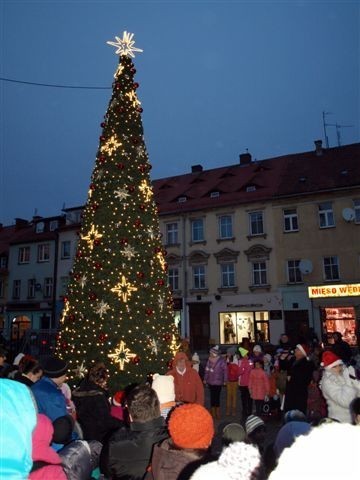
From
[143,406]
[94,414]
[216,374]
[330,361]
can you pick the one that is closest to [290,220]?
[216,374]

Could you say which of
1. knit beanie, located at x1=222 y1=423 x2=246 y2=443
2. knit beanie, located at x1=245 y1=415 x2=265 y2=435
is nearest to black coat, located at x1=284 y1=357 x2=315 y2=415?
knit beanie, located at x1=245 y1=415 x2=265 y2=435

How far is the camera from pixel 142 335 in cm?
844

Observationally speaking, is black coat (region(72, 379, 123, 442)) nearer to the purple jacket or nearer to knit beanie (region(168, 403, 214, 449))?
knit beanie (region(168, 403, 214, 449))

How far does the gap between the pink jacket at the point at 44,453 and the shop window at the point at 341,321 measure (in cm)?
2387

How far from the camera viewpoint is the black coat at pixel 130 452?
3.35m

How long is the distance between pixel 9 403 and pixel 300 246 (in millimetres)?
26271

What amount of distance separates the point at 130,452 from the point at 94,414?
156cm

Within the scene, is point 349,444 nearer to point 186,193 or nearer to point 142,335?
point 142,335

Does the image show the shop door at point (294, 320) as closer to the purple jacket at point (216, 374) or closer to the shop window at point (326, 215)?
the shop window at point (326, 215)

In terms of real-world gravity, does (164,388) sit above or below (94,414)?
above

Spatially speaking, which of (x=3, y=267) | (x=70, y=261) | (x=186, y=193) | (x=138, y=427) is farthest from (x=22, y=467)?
(x=3, y=267)

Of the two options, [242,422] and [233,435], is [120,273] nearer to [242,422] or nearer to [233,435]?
[242,422]

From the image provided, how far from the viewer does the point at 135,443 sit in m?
3.40

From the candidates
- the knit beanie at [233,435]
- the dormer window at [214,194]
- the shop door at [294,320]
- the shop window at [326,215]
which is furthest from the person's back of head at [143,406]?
the dormer window at [214,194]
